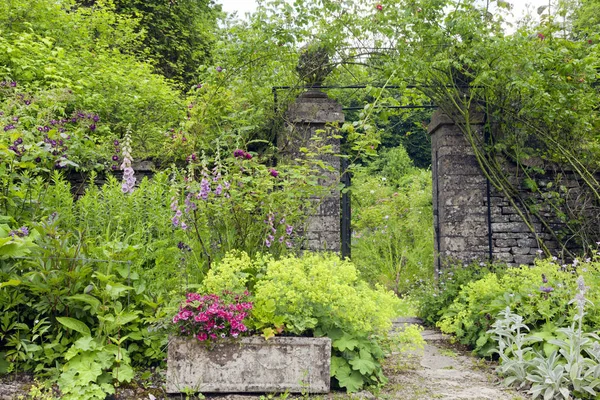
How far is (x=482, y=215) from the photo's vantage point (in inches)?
256

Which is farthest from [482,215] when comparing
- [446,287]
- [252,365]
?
[252,365]

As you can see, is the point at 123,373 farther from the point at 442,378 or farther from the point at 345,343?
the point at 442,378

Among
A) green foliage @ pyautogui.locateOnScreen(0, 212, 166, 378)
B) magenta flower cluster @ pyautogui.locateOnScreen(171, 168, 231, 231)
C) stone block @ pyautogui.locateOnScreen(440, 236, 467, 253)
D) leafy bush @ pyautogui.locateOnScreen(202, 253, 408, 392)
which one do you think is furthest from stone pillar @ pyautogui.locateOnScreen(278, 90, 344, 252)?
green foliage @ pyautogui.locateOnScreen(0, 212, 166, 378)

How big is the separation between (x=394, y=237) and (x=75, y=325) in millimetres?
7955

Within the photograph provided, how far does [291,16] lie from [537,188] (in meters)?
3.62

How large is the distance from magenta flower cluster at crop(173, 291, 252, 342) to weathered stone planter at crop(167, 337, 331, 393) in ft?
0.21

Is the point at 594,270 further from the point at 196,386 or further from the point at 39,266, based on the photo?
the point at 39,266

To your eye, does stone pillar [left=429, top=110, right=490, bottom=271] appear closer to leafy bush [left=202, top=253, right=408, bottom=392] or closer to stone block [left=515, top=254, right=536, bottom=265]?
stone block [left=515, top=254, right=536, bottom=265]

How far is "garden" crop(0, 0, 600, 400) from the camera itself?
3.27 meters

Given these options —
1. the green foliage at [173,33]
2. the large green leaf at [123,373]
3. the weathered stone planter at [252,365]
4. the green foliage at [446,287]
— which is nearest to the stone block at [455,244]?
the green foliage at [446,287]

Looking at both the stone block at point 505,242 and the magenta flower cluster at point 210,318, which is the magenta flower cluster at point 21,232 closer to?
the magenta flower cluster at point 210,318

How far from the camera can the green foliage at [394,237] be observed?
9.59 metres

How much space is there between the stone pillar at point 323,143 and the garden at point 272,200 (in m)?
0.10

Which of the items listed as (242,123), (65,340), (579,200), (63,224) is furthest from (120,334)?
(579,200)
